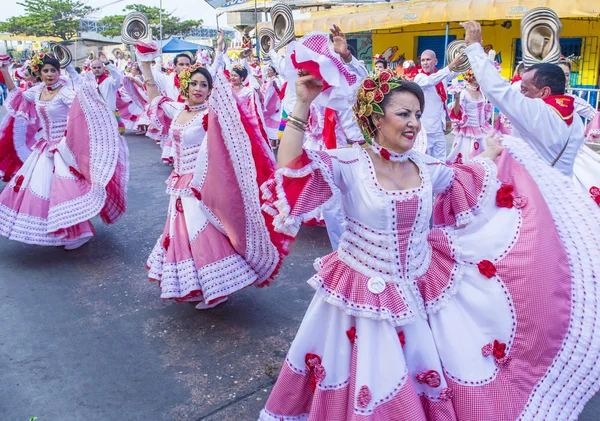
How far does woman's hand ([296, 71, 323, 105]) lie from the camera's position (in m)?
2.19

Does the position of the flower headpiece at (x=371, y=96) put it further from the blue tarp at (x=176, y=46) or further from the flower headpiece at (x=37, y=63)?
the blue tarp at (x=176, y=46)

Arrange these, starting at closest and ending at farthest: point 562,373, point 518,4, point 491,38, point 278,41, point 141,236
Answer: point 562,373
point 278,41
point 141,236
point 518,4
point 491,38

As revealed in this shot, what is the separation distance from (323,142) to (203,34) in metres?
50.6

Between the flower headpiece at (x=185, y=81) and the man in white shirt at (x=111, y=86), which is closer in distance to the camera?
the flower headpiece at (x=185, y=81)

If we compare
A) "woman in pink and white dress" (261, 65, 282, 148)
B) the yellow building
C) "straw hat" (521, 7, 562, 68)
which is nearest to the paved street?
"straw hat" (521, 7, 562, 68)

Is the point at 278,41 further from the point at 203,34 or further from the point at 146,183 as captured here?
the point at 203,34

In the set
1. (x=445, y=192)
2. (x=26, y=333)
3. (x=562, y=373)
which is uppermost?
(x=445, y=192)

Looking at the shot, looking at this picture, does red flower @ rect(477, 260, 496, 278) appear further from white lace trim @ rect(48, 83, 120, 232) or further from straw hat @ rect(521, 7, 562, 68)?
white lace trim @ rect(48, 83, 120, 232)

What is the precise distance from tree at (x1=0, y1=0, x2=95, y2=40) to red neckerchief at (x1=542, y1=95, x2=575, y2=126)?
45.4m

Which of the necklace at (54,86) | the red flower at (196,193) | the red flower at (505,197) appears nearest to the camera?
the red flower at (505,197)

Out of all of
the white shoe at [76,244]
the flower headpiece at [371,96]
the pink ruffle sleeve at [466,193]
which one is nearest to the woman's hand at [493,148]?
the pink ruffle sleeve at [466,193]

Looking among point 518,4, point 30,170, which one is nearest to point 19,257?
point 30,170

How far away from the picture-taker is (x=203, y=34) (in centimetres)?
5381

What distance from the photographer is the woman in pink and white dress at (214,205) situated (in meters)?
3.56
